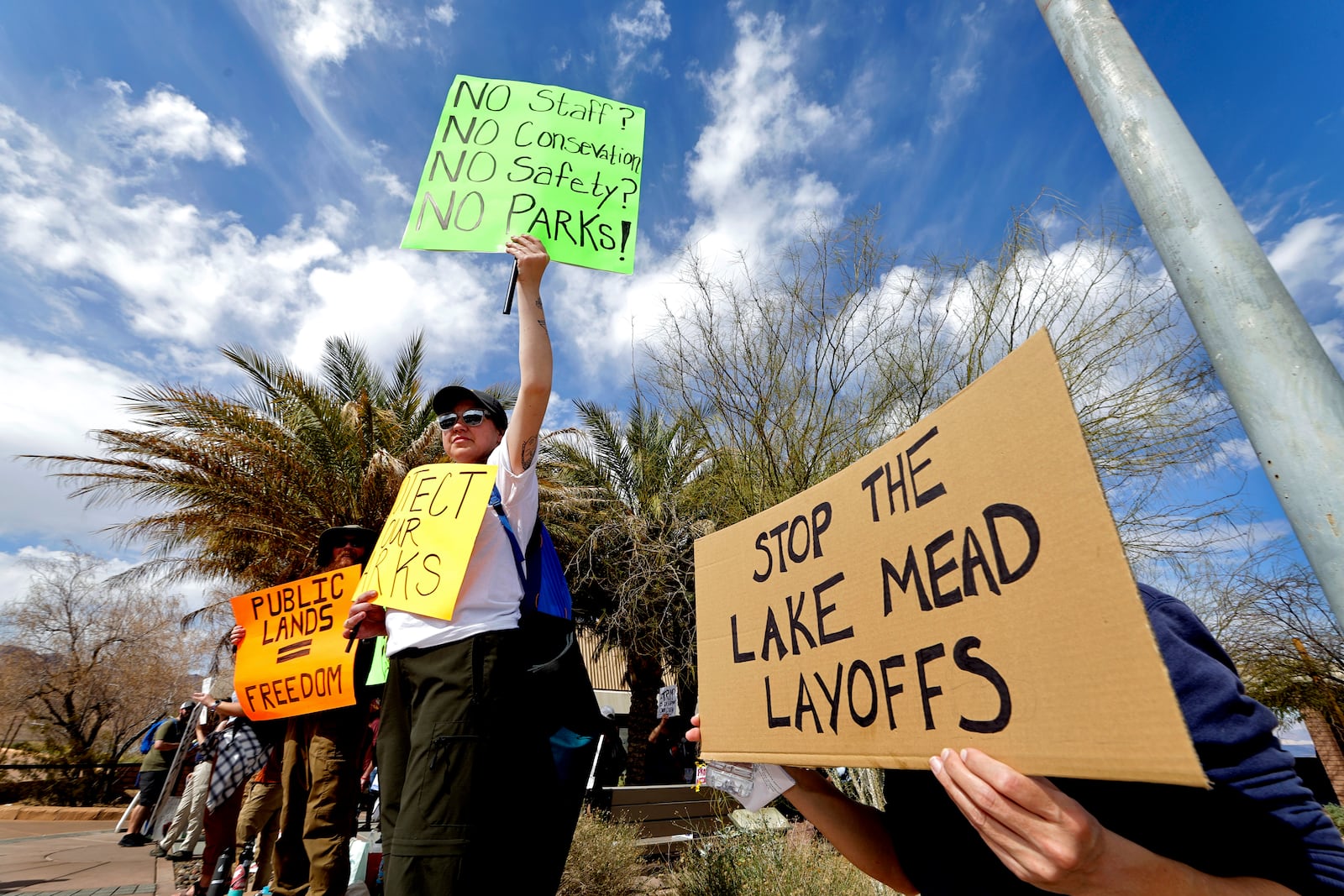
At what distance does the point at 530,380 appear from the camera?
6.84 ft

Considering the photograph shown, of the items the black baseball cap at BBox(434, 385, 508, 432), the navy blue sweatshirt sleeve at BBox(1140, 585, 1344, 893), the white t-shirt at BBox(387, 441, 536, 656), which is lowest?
the navy blue sweatshirt sleeve at BBox(1140, 585, 1344, 893)

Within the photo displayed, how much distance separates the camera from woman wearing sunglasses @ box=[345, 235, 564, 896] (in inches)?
64.7

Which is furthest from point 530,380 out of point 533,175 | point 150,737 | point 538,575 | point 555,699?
point 150,737

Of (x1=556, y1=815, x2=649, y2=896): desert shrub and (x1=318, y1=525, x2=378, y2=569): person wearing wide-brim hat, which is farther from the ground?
(x1=318, y1=525, x2=378, y2=569): person wearing wide-brim hat

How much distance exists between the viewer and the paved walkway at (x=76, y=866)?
5.09m

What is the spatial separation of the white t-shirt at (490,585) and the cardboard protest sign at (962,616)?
0.66 meters

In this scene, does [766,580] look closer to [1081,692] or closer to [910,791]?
[910,791]

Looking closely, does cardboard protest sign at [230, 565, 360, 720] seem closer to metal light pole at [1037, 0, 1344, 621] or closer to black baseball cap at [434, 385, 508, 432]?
black baseball cap at [434, 385, 508, 432]

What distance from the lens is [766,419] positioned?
6.50 m

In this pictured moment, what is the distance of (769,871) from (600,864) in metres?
1.23

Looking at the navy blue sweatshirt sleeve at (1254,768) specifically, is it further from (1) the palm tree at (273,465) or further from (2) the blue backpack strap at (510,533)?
(1) the palm tree at (273,465)

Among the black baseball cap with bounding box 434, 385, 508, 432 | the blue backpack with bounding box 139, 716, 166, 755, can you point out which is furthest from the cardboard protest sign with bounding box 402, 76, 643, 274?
the blue backpack with bounding box 139, 716, 166, 755

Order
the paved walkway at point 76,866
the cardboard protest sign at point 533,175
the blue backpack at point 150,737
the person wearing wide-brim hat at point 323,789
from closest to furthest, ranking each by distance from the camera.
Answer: the cardboard protest sign at point 533,175 → the person wearing wide-brim hat at point 323,789 → the paved walkway at point 76,866 → the blue backpack at point 150,737

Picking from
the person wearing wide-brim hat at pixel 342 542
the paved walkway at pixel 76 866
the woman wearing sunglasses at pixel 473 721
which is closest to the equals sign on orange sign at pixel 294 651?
the person wearing wide-brim hat at pixel 342 542
